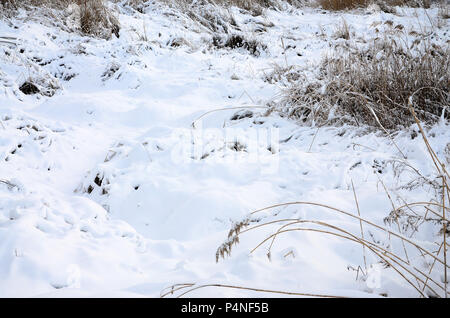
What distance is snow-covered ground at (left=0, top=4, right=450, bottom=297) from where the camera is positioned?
4.77 ft

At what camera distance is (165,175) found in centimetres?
267

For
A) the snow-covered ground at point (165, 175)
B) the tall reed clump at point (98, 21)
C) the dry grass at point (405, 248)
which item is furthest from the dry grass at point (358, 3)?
the dry grass at point (405, 248)

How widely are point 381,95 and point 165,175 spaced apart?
213 cm

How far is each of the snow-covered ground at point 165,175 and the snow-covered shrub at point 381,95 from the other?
17cm

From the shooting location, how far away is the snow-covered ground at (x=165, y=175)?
1.45 meters

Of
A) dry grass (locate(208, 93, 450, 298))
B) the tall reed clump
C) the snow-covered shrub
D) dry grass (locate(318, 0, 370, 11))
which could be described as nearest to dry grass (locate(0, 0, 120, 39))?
the tall reed clump

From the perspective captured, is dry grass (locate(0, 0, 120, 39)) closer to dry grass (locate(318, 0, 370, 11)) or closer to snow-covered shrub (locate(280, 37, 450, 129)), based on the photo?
snow-covered shrub (locate(280, 37, 450, 129))

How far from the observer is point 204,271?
58.6 inches

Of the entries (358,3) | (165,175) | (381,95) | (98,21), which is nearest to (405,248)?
(165,175)

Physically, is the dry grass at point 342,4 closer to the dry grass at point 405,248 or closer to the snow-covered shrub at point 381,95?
the snow-covered shrub at point 381,95

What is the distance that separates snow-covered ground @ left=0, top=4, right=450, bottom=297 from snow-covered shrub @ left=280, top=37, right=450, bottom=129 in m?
0.17

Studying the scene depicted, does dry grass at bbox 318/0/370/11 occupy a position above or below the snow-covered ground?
above
